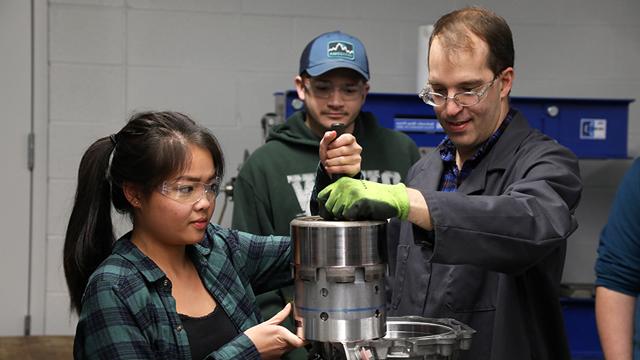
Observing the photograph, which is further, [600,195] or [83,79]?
[600,195]

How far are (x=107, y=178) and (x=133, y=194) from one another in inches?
2.9

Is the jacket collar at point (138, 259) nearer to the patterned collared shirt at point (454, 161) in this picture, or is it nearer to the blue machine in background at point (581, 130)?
the patterned collared shirt at point (454, 161)

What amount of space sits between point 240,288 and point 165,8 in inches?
84.5

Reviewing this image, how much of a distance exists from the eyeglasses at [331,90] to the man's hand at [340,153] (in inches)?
35.1

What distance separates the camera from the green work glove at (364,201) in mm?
1068

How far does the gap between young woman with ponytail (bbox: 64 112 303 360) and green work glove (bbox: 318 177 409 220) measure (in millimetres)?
241

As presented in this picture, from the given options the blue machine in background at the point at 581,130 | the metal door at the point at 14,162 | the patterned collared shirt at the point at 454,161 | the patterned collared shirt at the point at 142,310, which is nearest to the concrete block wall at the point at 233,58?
the metal door at the point at 14,162

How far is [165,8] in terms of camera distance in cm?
331

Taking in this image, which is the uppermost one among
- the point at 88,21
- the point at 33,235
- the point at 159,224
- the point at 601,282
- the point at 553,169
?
the point at 88,21

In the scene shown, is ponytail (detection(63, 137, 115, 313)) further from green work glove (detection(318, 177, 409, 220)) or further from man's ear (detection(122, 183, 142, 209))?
green work glove (detection(318, 177, 409, 220))

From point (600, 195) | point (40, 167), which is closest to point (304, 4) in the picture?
point (40, 167)

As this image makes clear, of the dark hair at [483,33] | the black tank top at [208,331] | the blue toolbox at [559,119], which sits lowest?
the black tank top at [208,331]

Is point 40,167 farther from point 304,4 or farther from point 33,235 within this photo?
point 304,4

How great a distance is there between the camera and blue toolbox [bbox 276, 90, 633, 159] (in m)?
2.86
